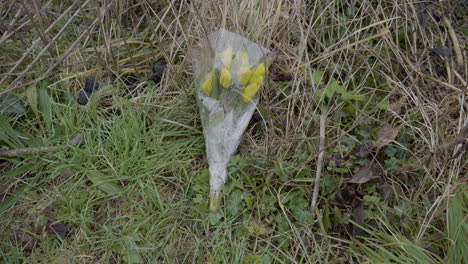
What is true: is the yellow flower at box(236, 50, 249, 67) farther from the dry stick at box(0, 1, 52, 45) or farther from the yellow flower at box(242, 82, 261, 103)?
the dry stick at box(0, 1, 52, 45)

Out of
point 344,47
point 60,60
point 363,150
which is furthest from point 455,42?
point 60,60

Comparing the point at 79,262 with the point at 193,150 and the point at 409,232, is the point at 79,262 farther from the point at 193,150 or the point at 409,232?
the point at 409,232

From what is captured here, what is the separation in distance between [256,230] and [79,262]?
725 mm

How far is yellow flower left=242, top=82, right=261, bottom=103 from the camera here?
205 cm

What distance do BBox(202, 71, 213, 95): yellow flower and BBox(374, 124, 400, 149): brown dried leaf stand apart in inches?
29.8

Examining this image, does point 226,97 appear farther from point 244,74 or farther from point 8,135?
point 8,135

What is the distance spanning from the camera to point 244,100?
2.07 metres

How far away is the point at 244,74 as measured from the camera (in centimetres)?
204

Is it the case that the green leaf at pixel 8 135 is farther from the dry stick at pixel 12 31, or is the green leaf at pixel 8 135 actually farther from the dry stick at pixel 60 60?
the dry stick at pixel 12 31

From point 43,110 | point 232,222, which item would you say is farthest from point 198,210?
point 43,110

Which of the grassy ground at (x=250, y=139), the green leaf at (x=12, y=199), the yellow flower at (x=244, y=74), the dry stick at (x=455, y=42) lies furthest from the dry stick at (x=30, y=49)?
the dry stick at (x=455, y=42)

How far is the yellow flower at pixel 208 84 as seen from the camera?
6.68 ft

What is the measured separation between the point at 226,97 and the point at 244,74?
13 centimetres

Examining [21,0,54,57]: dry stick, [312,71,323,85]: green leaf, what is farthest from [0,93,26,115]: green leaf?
[312,71,323,85]: green leaf
